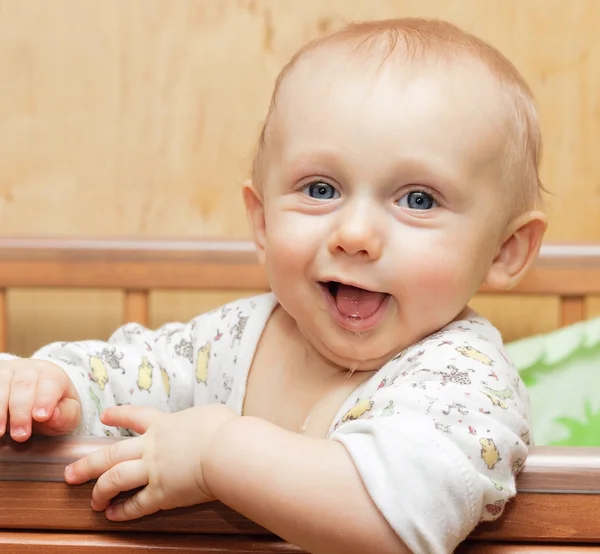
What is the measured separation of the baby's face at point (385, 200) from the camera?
69cm

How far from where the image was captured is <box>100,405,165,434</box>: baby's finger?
68 cm

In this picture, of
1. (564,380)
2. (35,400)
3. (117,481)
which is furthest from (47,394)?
(564,380)

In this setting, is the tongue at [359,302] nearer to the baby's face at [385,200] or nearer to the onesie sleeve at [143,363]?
the baby's face at [385,200]

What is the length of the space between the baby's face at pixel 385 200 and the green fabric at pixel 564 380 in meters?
0.41

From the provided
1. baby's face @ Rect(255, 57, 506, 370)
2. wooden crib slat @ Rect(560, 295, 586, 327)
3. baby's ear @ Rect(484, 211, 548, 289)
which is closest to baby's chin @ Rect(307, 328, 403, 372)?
baby's face @ Rect(255, 57, 506, 370)

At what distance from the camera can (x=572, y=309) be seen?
4.01 ft

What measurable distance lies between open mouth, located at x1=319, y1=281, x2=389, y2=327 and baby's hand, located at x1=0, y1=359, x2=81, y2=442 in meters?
0.21

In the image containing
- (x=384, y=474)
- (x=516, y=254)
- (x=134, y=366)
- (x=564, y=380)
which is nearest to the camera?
(x=384, y=474)

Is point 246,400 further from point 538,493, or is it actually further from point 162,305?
point 162,305

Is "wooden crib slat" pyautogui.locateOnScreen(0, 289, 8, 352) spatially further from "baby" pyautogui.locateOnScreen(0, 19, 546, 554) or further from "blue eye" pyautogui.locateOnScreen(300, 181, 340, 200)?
"blue eye" pyautogui.locateOnScreen(300, 181, 340, 200)

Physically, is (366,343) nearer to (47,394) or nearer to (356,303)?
(356,303)

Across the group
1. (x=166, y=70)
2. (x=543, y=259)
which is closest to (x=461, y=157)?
(x=543, y=259)

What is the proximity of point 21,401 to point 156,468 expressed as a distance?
0.12 m

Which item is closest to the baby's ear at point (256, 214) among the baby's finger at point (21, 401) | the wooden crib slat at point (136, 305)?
the baby's finger at point (21, 401)
